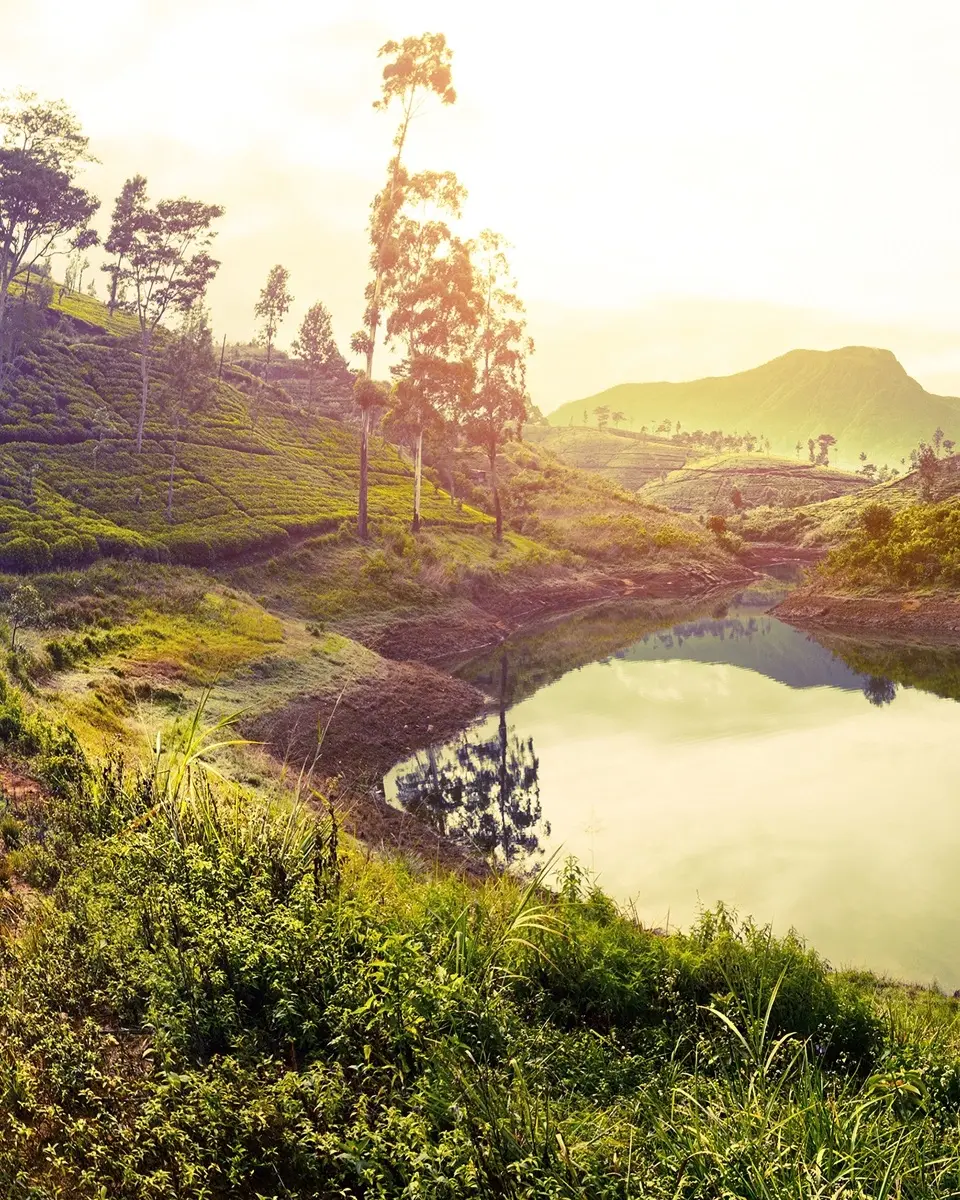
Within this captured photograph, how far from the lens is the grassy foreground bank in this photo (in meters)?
4.39

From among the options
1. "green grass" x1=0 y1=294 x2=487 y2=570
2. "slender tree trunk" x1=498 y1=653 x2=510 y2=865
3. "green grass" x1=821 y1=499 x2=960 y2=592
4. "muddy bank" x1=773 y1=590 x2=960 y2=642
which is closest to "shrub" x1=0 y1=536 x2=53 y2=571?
"green grass" x1=0 y1=294 x2=487 y2=570

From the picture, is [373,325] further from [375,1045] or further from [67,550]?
[375,1045]

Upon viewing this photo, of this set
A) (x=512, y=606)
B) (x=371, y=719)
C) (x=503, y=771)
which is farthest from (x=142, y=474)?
(x=503, y=771)

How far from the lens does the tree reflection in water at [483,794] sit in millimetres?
18594

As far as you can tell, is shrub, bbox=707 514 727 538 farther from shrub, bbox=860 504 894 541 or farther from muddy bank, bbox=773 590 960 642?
muddy bank, bbox=773 590 960 642

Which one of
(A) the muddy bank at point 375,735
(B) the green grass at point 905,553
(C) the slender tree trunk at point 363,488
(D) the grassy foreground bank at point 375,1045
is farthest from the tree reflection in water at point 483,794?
(B) the green grass at point 905,553

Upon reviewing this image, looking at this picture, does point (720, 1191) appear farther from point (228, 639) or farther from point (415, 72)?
point (415, 72)

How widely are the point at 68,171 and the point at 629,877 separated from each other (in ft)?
207

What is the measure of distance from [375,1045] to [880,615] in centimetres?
5199

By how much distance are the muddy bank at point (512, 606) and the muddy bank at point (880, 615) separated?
1403 cm

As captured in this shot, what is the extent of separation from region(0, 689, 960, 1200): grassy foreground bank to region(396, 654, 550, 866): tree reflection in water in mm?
8661

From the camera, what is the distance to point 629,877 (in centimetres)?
1656

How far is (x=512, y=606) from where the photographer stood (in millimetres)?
54125

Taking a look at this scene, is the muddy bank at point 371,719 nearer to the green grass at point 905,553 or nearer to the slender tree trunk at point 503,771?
the slender tree trunk at point 503,771
